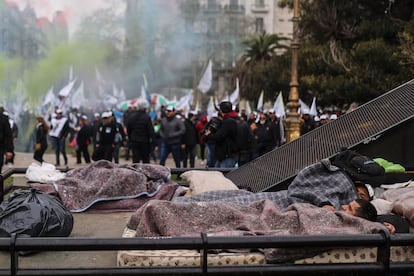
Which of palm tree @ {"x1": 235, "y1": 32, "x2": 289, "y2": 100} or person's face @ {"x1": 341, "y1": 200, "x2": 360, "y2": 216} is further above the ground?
person's face @ {"x1": 341, "y1": 200, "x2": 360, "y2": 216}

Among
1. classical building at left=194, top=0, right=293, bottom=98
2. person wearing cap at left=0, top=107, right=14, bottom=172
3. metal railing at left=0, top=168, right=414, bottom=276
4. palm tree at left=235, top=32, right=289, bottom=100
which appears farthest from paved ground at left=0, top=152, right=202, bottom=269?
classical building at left=194, top=0, right=293, bottom=98

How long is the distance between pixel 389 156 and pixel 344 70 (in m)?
18.8

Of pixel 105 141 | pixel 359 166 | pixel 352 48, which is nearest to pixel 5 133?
pixel 105 141

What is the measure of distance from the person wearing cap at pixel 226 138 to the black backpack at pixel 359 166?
17.2ft

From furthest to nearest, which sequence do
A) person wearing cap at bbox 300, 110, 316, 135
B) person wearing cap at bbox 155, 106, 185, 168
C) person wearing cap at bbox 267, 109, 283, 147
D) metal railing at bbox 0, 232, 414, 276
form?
1. person wearing cap at bbox 300, 110, 316, 135
2. person wearing cap at bbox 267, 109, 283, 147
3. person wearing cap at bbox 155, 106, 185, 168
4. metal railing at bbox 0, 232, 414, 276

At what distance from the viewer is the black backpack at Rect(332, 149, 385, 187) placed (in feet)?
13.3

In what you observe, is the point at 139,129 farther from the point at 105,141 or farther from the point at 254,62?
the point at 254,62

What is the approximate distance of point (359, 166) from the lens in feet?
13.4

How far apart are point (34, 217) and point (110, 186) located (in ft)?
4.48

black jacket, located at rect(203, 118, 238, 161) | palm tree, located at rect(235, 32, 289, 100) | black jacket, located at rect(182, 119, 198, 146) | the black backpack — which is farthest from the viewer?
palm tree, located at rect(235, 32, 289, 100)

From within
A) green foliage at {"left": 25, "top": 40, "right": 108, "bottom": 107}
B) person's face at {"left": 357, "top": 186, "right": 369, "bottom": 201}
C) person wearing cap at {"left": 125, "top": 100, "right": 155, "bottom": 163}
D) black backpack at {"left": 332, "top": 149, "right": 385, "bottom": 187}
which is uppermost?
black backpack at {"left": 332, "top": 149, "right": 385, "bottom": 187}

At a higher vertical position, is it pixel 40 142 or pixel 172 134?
pixel 172 134

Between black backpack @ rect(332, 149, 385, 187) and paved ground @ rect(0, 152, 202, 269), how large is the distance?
1772mm

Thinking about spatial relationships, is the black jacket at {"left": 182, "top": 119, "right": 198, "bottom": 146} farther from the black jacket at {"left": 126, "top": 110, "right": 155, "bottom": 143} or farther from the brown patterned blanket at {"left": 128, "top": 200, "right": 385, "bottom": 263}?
the brown patterned blanket at {"left": 128, "top": 200, "right": 385, "bottom": 263}
